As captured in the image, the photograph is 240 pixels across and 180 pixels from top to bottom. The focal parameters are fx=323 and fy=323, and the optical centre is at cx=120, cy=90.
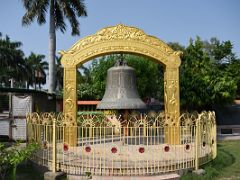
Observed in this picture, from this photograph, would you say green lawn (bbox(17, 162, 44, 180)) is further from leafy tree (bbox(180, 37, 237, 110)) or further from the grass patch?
leafy tree (bbox(180, 37, 237, 110))

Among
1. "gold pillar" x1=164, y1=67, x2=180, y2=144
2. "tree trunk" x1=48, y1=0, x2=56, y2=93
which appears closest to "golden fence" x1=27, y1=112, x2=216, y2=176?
"gold pillar" x1=164, y1=67, x2=180, y2=144

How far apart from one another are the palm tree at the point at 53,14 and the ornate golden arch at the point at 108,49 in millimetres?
11956

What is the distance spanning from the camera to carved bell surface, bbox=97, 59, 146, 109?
9.60m

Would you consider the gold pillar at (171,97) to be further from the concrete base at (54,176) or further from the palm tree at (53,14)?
the palm tree at (53,14)

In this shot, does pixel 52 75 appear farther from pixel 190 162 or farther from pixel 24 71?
pixel 24 71

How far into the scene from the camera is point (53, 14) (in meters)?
23.6

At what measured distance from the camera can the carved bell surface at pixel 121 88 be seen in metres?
9.60

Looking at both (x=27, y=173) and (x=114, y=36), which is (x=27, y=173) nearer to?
(x=27, y=173)

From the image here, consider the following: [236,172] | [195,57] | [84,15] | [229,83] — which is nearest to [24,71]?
[84,15]

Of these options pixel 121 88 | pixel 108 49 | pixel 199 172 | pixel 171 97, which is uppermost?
pixel 108 49

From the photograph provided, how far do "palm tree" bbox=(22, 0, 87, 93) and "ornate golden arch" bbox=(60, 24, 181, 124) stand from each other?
1196 cm

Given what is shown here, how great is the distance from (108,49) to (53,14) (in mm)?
14298

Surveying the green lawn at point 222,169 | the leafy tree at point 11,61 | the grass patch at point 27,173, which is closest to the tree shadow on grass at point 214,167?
the green lawn at point 222,169

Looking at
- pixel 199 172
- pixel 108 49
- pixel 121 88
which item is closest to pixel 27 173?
pixel 121 88
